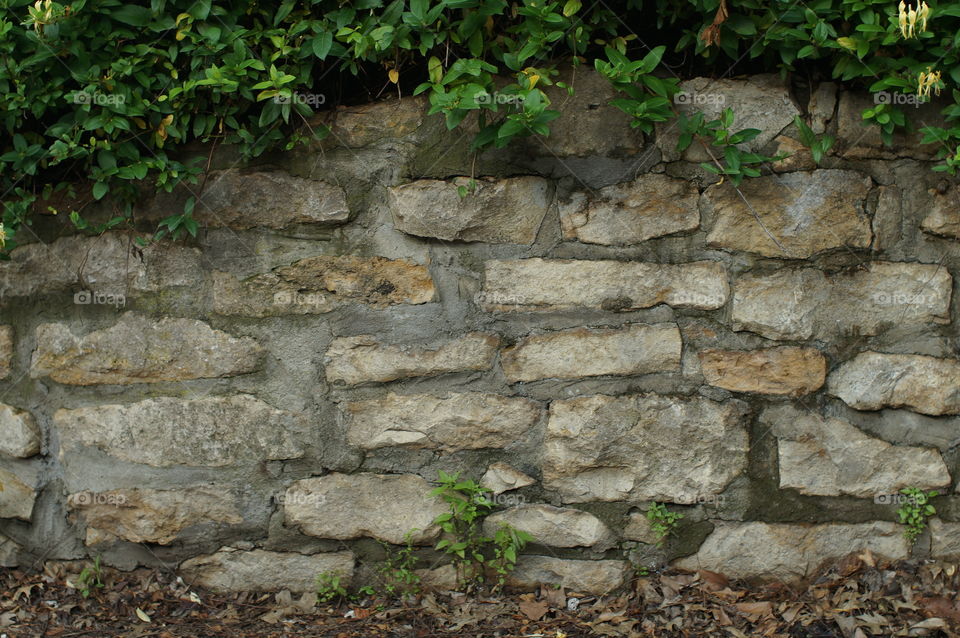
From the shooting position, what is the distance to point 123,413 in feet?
7.55

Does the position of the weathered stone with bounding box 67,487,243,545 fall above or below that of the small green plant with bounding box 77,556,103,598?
above

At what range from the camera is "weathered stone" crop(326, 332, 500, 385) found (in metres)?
2.19

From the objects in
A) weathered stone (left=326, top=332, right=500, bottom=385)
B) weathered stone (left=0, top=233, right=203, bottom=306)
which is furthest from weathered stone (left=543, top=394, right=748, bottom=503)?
weathered stone (left=0, top=233, right=203, bottom=306)

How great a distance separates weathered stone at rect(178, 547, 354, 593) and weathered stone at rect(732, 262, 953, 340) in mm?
1306

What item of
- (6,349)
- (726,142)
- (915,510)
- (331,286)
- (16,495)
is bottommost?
(16,495)

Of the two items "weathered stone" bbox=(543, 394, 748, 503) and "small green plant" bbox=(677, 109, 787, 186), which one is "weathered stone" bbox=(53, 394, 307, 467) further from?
"small green plant" bbox=(677, 109, 787, 186)

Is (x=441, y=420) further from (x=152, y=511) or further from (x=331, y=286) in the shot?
(x=152, y=511)

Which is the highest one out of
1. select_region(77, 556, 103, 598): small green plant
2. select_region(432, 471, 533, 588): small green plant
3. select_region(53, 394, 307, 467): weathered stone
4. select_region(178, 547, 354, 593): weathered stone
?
select_region(53, 394, 307, 467): weathered stone

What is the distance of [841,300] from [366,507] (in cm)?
140

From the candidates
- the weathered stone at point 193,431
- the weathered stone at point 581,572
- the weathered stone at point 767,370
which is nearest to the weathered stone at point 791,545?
the weathered stone at point 581,572

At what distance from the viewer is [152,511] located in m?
2.32

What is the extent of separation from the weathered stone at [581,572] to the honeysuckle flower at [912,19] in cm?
152

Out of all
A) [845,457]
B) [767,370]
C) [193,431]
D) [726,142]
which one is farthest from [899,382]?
[193,431]

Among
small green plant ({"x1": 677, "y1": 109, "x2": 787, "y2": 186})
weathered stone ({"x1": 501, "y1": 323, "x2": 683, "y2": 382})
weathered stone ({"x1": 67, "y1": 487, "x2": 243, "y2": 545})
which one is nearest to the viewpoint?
small green plant ({"x1": 677, "y1": 109, "x2": 787, "y2": 186})
